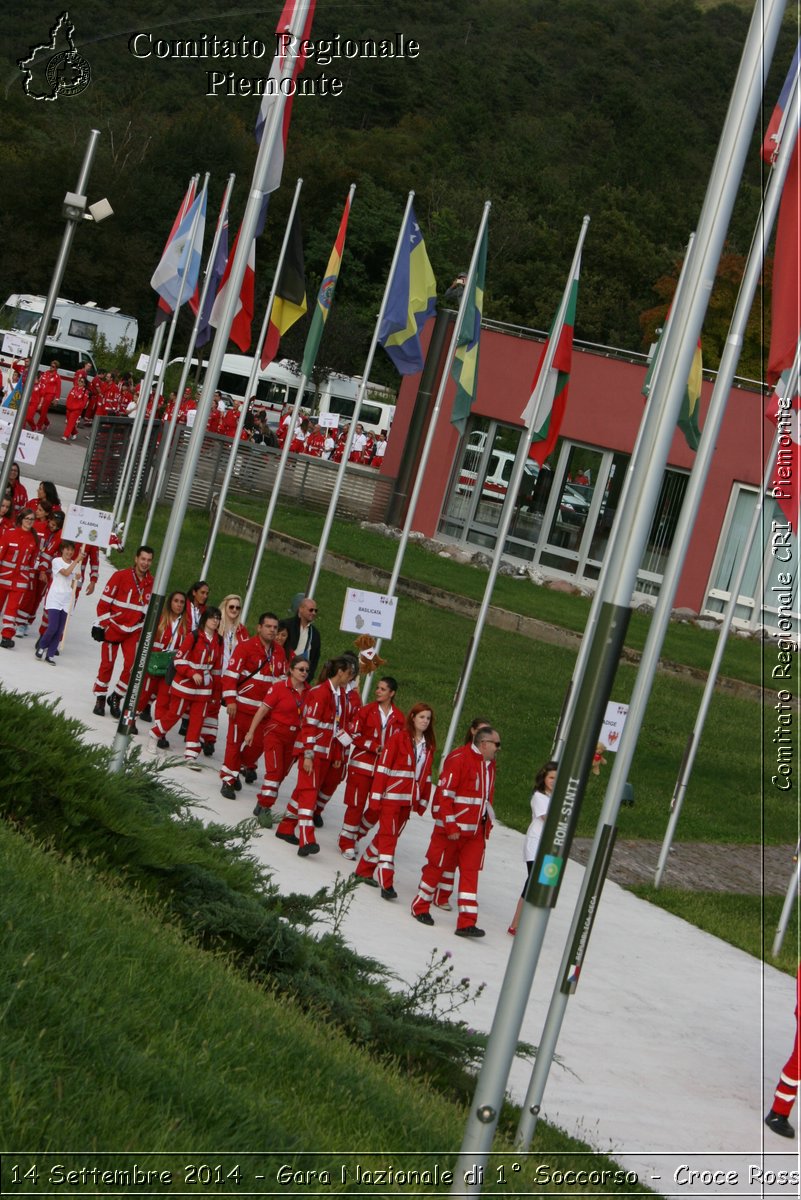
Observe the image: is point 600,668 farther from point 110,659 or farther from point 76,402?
point 76,402

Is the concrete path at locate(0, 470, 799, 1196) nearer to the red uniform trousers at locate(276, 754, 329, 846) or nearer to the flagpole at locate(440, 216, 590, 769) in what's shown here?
the red uniform trousers at locate(276, 754, 329, 846)

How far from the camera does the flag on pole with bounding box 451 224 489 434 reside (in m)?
19.0

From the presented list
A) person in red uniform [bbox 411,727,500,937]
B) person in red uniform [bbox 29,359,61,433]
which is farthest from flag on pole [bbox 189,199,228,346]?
person in red uniform [bbox 29,359,61,433]

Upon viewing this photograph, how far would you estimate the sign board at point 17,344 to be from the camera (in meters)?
48.9

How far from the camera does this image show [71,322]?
184 feet

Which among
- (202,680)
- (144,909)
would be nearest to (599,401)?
(202,680)

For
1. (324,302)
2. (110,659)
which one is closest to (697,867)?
(110,659)

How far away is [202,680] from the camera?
53.7 ft

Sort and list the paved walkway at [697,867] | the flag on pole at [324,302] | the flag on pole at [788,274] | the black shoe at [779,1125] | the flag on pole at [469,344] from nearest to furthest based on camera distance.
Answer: the flag on pole at [788,274], the black shoe at [779,1125], the paved walkway at [697,867], the flag on pole at [469,344], the flag on pole at [324,302]

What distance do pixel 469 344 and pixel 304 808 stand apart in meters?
7.51

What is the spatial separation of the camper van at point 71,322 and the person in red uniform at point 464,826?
41981 millimetres

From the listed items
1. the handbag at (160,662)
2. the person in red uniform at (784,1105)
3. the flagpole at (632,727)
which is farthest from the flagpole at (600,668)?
the handbag at (160,662)

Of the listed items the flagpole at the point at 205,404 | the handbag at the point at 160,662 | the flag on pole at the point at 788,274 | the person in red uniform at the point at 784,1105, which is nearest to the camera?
the flag on pole at the point at 788,274

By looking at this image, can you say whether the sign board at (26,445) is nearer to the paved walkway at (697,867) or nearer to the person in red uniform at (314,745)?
the person in red uniform at (314,745)
